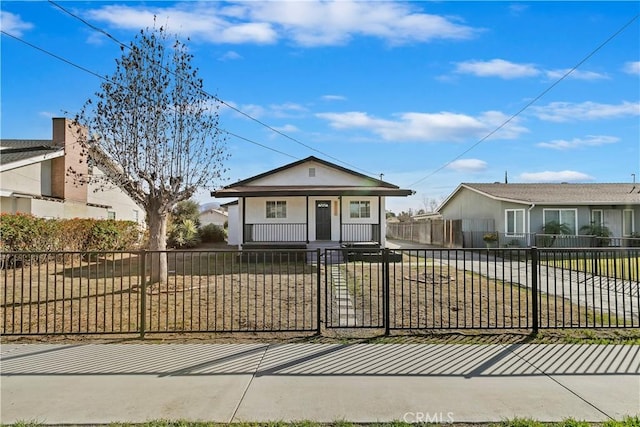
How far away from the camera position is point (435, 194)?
2621 inches

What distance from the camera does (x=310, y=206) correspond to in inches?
793

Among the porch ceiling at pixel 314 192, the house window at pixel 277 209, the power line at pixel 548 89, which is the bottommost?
the house window at pixel 277 209

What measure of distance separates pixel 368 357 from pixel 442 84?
477 inches

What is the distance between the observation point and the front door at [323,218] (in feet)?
66.1

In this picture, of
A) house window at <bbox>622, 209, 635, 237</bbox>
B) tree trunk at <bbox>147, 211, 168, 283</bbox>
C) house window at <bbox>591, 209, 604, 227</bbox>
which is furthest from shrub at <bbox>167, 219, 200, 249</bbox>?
house window at <bbox>622, 209, 635, 237</bbox>

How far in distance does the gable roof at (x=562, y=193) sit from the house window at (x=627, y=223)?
2.55 feet

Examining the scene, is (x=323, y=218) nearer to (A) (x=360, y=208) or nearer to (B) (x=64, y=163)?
(A) (x=360, y=208)

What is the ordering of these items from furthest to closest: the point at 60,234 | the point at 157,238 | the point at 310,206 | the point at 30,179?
the point at 310,206 < the point at 30,179 < the point at 60,234 < the point at 157,238

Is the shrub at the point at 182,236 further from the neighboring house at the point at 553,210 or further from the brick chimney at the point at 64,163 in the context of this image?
the neighboring house at the point at 553,210

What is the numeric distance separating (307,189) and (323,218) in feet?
5.89

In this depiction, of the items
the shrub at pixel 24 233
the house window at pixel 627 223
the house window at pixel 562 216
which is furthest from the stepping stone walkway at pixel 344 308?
the house window at pixel 627 223

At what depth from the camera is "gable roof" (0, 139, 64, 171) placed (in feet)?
58.6

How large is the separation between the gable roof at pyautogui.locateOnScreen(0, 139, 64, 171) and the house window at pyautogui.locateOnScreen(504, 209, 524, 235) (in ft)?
81.4

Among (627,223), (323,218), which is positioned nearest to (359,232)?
(323,218)
